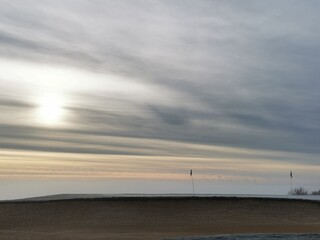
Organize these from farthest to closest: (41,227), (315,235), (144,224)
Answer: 1. (144,224)
2. (41,227)
3. (315,235)

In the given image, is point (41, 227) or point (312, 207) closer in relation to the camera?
point (41, 227)

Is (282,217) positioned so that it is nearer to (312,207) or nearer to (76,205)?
(312,207)

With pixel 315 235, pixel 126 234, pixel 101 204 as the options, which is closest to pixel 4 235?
pixel 126 234

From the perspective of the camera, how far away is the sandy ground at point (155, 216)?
23.4 metres

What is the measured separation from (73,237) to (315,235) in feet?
27.5

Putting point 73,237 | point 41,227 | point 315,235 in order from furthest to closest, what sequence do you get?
point 41,227
point 73,237
point 315,235

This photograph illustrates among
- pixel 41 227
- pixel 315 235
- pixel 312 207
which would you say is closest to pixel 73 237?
pixel 41 227

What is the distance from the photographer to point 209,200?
1204 inches

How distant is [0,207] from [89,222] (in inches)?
230

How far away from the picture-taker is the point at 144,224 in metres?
25.7

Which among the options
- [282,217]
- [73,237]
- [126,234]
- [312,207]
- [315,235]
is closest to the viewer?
[315,235]

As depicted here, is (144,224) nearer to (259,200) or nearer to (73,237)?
(73,237)

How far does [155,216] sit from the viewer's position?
91.2 ft

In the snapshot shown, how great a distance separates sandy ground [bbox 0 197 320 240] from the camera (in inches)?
922
